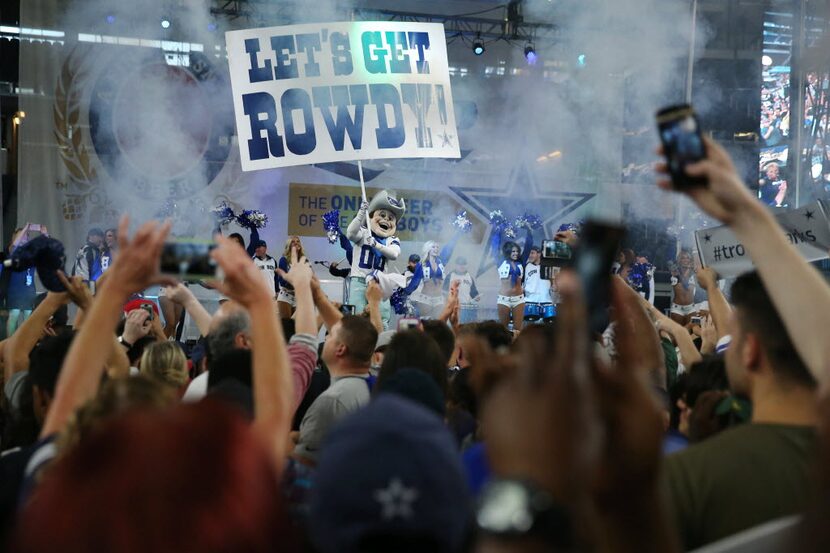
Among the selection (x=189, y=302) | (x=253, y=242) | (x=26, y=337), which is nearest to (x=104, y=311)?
(x=26, y=337)

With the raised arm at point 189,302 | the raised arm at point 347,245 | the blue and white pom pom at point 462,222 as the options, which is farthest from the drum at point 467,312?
the raised arm at point 189,302

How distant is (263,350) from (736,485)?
0.98 meters

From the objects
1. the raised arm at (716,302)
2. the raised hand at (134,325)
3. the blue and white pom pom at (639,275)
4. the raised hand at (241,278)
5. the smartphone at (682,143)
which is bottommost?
the blue and white pom pom at (639,275)

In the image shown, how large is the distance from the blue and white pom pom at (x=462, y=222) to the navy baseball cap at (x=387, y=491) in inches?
645

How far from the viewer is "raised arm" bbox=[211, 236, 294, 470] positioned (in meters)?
1.79

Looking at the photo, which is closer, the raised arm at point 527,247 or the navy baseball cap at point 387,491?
the navy baseball cap at point 387,491

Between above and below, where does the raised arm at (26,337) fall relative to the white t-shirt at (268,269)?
above

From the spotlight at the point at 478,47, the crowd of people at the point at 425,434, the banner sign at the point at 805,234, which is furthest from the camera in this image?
the spotlight at the point at 478,47

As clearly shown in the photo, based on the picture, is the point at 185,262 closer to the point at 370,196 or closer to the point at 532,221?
the point at 370,196

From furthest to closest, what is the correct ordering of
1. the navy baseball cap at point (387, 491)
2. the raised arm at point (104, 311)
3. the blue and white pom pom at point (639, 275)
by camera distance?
the blue and white pom pom at point (639, 275) → the raised arm at point (104, 311) → the navy baseball cap at point (387, 491)

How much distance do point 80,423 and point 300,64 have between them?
802 centimetres

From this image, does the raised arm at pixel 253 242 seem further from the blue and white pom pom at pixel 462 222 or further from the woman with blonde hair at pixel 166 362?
the woman with blonde hair at pixel 166 362

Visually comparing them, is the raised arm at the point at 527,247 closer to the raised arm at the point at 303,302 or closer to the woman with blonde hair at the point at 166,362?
the woman with blonde hair at the point at 166,362

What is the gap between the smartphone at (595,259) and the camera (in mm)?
963
